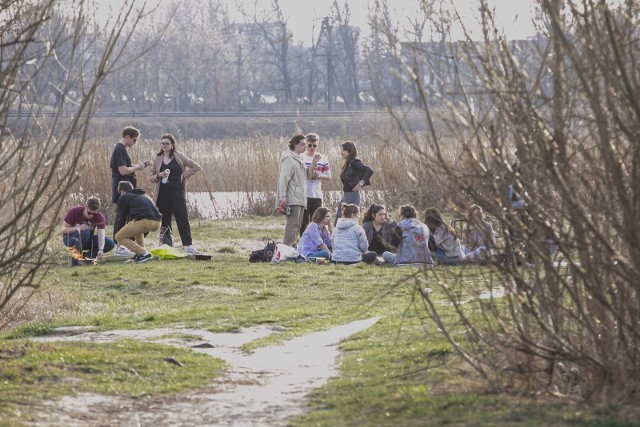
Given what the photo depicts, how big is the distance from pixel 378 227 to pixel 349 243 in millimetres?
467

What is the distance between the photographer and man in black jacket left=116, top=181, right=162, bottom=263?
18234 millimetres

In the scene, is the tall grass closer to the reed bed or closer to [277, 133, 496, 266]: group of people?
the reed bed

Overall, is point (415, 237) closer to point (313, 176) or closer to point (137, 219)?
point (313, 176)

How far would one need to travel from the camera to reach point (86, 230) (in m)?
18.4

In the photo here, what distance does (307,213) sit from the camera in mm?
19766

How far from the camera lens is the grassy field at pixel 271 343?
280 inches

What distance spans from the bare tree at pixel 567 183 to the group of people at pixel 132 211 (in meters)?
11.0

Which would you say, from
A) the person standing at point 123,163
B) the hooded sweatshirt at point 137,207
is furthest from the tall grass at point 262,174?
the hooded sweatshirt at point 137,207

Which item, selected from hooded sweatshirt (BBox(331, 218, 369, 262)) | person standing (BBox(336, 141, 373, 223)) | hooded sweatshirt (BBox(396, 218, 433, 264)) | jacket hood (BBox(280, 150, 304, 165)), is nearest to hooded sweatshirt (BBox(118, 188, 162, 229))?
jacket hood (BBox(280, 150, 304, 165))

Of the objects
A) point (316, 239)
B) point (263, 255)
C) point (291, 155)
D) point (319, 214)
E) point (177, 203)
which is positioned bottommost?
point (263, 255)

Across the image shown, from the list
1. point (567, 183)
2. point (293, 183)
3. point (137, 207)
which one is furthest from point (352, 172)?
point (567, 183)

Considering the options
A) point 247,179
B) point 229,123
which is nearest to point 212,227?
point 247,179

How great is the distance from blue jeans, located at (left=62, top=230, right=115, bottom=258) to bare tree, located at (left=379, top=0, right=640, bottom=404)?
446 inches

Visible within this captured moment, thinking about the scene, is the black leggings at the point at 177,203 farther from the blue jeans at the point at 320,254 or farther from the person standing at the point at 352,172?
the person standing at the point at 352,172
